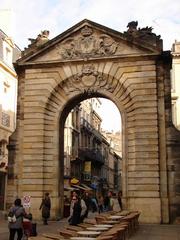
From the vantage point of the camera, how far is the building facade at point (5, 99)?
125 feet

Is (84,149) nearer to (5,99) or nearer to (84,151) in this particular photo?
(84,151)

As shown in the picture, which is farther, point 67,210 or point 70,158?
point 70,158

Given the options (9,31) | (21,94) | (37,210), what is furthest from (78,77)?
(9,31)

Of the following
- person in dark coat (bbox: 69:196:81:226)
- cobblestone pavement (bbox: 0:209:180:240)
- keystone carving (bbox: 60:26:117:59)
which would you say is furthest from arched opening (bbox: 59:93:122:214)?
person in dark coat (bbox: 69:196:81:226)

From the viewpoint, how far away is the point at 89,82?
2628 centimetres

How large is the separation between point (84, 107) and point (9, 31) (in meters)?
20.3

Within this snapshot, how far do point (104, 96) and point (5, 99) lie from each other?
15436 millimetres

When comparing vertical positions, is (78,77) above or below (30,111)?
above

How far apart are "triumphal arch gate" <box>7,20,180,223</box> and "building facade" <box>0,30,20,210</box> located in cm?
1133

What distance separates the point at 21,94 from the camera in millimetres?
27375

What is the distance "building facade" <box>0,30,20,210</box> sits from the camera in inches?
1506

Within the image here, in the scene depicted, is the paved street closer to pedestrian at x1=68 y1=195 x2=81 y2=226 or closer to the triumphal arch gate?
pedestrian at x1=68 y1=195 x2=81 y2=226

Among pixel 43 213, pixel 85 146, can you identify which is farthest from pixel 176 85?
pixel 43 213

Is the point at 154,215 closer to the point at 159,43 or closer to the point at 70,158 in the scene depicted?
the point at 159,43
